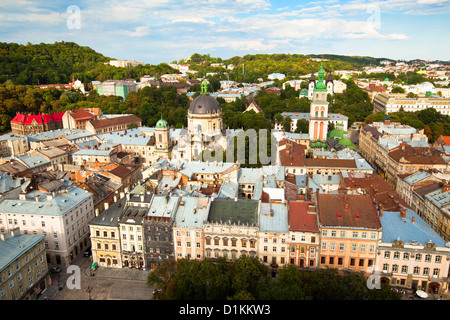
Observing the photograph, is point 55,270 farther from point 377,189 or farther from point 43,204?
point 377,189

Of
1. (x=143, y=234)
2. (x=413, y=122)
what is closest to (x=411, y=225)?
(x=143, y=234)

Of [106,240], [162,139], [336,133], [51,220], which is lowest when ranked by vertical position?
[106,240]

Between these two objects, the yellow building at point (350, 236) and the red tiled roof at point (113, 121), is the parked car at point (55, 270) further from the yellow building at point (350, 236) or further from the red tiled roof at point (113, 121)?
the red tiled roof at point (113, 121)

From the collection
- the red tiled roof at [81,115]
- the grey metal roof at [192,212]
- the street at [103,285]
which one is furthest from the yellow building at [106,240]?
the red tiled roof at [81,115]

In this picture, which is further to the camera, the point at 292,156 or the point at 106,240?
the point at 292,156

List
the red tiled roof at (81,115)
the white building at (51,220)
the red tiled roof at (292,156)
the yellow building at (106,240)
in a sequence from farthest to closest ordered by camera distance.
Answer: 1. the red tiled roof at (81,115)
2. the red tiled roof at (292,156)
3. the white building at (51,220)
4. the yellow building at (106,240)

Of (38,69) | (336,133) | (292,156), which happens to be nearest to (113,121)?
(292,156)

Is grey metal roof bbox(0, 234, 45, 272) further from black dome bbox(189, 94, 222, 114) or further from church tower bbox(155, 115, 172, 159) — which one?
black dome bbox(189, 94, 222, 114)

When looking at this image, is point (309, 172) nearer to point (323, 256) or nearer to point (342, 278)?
point (323, 256)
